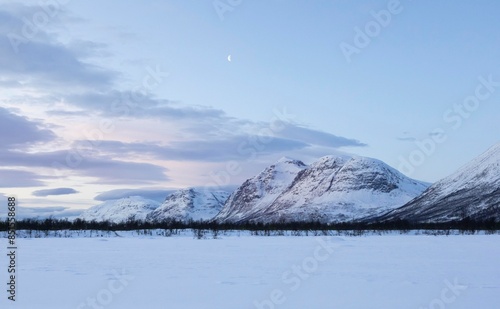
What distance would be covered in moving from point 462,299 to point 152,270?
11022 mm

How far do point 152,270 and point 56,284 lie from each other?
15.4ft

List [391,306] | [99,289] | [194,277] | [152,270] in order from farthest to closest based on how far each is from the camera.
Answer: [152,270] → [194,277] → [99,289] → [391,306]

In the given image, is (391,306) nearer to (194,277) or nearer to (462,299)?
(462,299)

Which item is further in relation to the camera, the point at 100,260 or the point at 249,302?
the point at 100,260

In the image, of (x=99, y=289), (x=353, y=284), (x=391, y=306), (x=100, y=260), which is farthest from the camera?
(x=100, y=260)

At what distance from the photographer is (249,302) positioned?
12.9 metres

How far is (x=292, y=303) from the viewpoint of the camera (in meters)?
12.9

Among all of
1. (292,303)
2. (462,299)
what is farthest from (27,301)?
(462,299)

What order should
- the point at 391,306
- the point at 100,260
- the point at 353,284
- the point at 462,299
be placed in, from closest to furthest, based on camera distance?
the point at 391,306, the point at 462,299, the point at 353,284, the point at 100,260

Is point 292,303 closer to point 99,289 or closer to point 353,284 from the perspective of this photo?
point 353,284

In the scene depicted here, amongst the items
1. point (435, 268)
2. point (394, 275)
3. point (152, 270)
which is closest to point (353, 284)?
point (394, 275)

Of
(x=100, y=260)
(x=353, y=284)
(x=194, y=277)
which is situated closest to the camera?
(x=353, y=284)

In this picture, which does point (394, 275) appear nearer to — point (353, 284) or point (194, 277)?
point (353, 284)

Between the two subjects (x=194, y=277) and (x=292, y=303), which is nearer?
(x=292, y=303)
